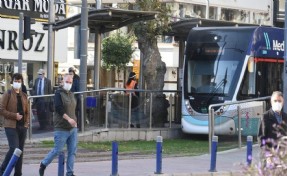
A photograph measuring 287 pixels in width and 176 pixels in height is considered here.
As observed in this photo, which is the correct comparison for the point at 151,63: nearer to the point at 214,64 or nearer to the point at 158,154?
the point at 214,64

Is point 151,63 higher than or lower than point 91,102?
higher

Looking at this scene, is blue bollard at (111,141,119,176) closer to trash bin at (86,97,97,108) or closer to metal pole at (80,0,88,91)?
trash bin at (86,97,97,108)

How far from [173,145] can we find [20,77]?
10894mm

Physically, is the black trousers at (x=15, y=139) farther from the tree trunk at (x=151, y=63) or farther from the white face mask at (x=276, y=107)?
the tree trunk at (x=151, y=63)

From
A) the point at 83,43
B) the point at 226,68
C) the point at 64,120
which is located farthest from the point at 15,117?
the point at 226,68

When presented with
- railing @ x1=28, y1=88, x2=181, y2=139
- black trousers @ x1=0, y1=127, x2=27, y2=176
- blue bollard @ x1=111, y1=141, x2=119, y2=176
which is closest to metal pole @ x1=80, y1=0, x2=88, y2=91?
railing @ x1=28, y1=88, x2=181, y2=139

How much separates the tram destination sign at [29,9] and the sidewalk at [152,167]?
21.9m

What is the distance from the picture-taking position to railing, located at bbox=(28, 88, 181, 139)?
24828mm

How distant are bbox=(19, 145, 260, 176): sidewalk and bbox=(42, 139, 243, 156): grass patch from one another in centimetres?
199

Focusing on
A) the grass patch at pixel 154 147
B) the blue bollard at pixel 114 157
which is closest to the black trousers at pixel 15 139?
the blue bollard at pixel 114 157

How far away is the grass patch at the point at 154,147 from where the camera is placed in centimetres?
2236

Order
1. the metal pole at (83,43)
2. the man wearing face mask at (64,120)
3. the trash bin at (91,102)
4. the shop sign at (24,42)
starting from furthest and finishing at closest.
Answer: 1. the shop sign at (24,42)
2. the trash bin at (91,102)
3. the metal pole at (83,43)
4. the man wearing face mask at (64,120)

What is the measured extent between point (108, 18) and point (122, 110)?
10.0 feet

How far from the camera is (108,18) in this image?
26.4m
